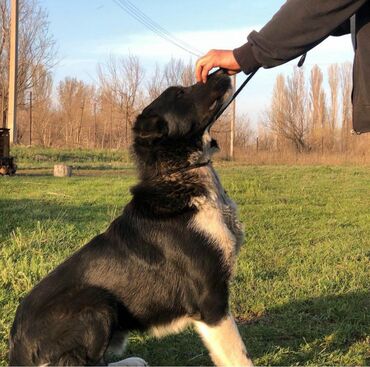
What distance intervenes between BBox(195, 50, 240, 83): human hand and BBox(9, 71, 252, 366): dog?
0.18 meters

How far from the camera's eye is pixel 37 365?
104 inches

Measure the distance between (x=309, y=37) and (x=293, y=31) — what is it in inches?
3.9

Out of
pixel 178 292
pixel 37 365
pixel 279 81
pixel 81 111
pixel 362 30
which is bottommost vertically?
pixel 37 365

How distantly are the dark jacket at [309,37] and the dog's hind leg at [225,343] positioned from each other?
1.40 metres

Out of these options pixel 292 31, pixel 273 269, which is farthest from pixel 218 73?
pixel 273 269

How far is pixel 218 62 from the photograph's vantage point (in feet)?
9.20

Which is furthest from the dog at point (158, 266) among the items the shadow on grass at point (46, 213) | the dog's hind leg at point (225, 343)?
the shadow on grass at point (46, 213)

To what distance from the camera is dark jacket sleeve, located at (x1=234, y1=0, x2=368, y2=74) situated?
2.46m

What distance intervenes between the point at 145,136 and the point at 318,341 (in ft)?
6.90

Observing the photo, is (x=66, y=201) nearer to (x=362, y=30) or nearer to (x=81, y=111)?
(x=362, y=30)

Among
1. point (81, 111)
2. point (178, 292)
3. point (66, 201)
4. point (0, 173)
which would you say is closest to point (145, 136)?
point (178, 292)

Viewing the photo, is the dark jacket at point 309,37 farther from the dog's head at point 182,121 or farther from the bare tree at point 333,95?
the bare tree at point 333,95

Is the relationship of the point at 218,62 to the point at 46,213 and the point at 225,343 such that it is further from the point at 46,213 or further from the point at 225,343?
the point at 46,213

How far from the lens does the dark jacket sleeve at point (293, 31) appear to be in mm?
2459
